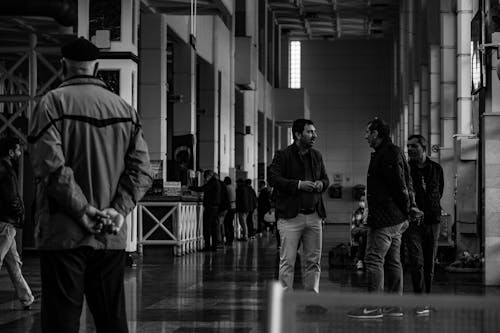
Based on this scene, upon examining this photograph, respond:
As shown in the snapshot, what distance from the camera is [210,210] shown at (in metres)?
26.5

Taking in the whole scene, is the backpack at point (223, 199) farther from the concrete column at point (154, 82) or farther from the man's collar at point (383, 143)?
the man's collar at point (383, 143)

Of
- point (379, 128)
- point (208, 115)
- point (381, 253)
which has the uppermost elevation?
point (208, 115)

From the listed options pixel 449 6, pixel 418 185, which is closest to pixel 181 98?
pixel 449 6

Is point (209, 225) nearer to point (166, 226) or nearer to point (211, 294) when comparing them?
point (166, 226)

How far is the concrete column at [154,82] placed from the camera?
2555cm

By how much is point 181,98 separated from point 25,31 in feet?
14.9

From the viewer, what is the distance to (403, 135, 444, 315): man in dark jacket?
11.9 m

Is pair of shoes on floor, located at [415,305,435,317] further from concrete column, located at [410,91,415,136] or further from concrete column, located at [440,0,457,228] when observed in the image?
concrete column, located at [410,91,415,136]

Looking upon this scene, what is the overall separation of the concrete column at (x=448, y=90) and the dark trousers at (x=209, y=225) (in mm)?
5515

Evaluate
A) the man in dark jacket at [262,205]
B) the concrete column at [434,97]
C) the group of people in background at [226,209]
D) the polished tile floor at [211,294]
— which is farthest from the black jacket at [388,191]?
the man in dark jacket at [262,205]

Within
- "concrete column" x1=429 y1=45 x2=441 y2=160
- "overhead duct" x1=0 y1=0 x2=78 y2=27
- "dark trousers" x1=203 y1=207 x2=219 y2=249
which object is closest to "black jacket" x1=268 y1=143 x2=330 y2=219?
"overhead duct" x1=0 y1=0 x2=78 y2=27

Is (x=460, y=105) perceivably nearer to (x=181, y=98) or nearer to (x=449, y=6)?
(x=449, y=6)

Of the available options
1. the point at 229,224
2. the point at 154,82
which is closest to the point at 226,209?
the point at 229,224

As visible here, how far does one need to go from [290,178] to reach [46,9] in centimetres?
991
